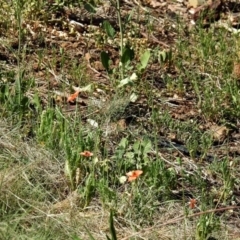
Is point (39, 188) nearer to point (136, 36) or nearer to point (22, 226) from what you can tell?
point (22, 226)

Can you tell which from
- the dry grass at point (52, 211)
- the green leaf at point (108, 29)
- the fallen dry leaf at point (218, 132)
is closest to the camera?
the dry grass at point (52, 211)

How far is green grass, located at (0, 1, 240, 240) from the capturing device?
3086 millimetres

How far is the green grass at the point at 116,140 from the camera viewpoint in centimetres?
309

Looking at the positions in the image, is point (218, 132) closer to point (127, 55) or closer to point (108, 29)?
point (127, 55)

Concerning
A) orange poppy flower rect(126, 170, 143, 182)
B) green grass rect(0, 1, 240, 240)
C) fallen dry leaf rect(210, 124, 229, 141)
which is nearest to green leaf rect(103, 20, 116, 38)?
green grass rect(0, 1, 240, 240)

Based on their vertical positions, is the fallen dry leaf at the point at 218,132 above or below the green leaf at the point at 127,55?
below

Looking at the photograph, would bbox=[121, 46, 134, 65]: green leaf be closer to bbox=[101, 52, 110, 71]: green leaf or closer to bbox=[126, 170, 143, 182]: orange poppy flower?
bbox=[101, 52, 110, 71]: green leaf

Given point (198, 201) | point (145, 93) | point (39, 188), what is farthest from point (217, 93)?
point (39, 188)

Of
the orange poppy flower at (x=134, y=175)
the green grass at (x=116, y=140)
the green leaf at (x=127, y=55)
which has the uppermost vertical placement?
the green leaf at (x=127, y=55)

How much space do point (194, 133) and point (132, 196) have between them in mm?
667

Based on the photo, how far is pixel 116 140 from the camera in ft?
11.8

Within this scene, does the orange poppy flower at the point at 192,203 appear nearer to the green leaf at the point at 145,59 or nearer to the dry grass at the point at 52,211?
the dry grass at the point at 52,211

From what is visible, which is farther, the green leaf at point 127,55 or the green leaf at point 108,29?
the green leaf at point 108,29

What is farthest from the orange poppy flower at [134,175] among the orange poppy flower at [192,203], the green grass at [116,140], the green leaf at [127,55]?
the green leaf at [127,55]
